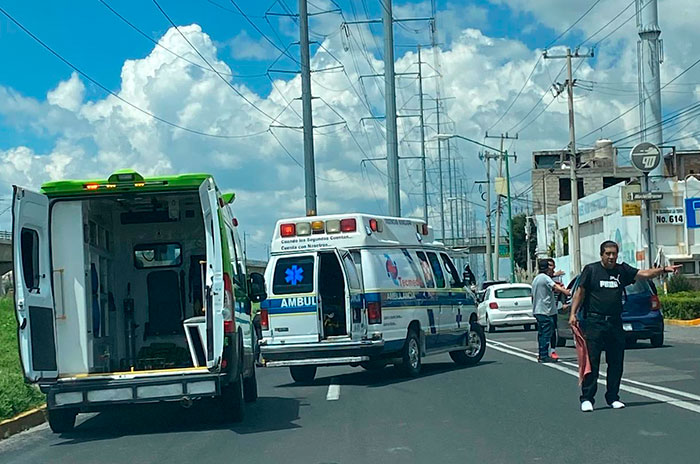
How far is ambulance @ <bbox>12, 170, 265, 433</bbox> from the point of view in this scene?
1080cm

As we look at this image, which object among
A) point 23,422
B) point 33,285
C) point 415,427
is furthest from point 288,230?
point 415,427

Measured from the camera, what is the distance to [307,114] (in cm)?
3212

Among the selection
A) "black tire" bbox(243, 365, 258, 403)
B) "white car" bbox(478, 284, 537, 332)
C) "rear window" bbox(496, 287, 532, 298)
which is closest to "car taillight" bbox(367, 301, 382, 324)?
"black tire" bbox(243, 365, 258, 403)

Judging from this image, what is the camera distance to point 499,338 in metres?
28.2

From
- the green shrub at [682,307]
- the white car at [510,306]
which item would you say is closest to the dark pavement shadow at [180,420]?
the white car at [510,306]

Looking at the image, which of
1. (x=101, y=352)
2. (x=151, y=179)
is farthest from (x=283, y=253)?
(x=151, y=179)

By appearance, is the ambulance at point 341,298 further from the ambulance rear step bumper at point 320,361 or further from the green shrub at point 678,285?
the green shrub at point 678,285

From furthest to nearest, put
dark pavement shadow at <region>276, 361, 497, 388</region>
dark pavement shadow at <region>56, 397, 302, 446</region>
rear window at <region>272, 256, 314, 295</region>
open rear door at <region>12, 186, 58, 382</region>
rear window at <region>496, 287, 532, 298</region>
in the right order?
rear window at <region>496, 287, 532, 298</region>
dark pavement shadow at <region>276, 361, 497, 388</region>
rear window at <region>272, 256, 314, 295</region>
dark pavement shadow at <region>56, 397, 302, 446</region>
open rear door at <region>12, 186, 58, 382</region>

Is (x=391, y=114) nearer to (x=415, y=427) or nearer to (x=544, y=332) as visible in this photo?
(x=544, y=332)

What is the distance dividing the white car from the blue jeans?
12.6 metres

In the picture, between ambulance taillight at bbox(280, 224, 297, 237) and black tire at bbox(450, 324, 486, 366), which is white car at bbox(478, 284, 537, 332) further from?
ambulance taillight at bbox(280, 224, 297, 237)

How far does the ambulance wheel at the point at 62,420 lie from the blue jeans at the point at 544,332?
9128 millimetres

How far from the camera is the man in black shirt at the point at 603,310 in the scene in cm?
1101

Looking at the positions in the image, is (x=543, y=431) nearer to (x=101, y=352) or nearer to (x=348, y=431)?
(x=348, y=431)
